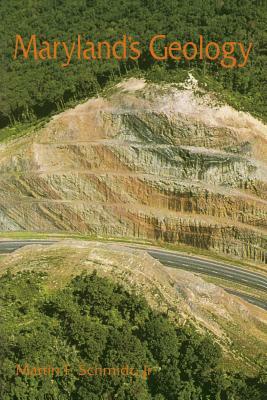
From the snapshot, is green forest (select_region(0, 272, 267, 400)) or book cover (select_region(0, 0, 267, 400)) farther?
book cover (select_region(0, 0, 267, 400))

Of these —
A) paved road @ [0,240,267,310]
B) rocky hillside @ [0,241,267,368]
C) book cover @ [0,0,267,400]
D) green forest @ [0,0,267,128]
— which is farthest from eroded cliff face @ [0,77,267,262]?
rocky hillside @ [0,241,267,368]

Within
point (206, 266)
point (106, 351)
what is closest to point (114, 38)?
point (206, 266)

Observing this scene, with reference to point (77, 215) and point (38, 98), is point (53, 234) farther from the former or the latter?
point (38, 98)

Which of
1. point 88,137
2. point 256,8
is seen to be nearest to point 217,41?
point 256,8

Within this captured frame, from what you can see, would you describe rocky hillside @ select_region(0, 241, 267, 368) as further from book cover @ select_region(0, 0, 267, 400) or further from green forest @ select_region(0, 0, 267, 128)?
green forest @ select_region(0, 0, 267, 128)

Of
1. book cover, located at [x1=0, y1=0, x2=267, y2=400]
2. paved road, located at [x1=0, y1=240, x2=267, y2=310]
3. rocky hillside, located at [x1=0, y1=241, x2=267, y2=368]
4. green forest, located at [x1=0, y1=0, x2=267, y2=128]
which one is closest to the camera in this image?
book cover, located at [x1=0, y1=0, x2=267, y2=400]

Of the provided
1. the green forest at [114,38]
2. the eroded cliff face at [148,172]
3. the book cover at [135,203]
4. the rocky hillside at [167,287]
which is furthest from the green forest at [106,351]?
the green forest at [114,38]

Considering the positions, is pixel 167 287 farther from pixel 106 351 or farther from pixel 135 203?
pixel 135 203
